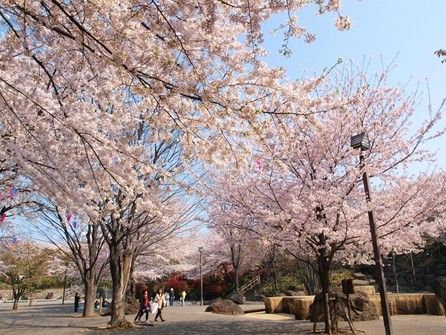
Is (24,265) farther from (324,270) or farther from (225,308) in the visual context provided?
(324,270)

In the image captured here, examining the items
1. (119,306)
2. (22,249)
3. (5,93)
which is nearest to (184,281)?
(22,249)

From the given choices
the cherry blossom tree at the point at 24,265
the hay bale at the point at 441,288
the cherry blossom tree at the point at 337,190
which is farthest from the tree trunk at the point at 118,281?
the cherry blossom tree at the point at 24,265

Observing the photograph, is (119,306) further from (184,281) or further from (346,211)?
(184,281)

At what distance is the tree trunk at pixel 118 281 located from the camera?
1505 cm

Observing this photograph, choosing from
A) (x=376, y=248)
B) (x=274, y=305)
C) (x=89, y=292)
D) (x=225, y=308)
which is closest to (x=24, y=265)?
(x=89, y=292)

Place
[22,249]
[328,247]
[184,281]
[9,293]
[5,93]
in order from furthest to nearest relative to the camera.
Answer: [9,293]
[184,281]
[22,249]
[328,247]
[5,93]

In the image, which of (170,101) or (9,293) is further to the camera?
(9,293)

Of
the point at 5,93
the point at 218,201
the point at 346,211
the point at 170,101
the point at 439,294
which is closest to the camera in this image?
the point at 170,101

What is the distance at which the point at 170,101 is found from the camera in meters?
5.41

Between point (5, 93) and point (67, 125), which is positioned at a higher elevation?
point (5, 93)

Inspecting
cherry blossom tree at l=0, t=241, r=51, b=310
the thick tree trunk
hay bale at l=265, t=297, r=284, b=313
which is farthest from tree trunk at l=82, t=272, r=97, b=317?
cherry blossom tree at l=0, t=241, r=51, b=310

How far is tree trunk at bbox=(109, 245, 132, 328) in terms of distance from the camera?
1505cm

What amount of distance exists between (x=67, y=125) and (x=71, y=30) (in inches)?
82.7

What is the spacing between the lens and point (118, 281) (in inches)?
614
